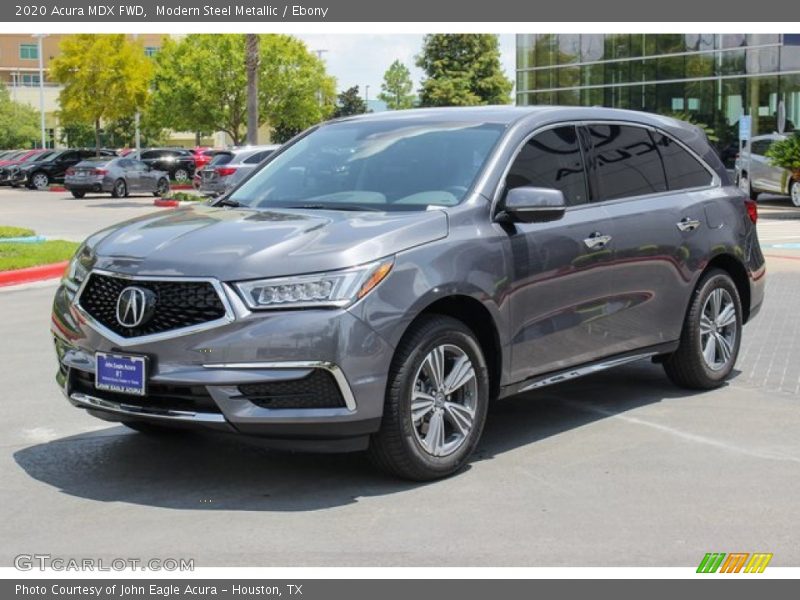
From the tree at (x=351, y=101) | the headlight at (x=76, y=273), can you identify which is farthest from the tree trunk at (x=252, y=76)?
the tree at (x=351, y=101)

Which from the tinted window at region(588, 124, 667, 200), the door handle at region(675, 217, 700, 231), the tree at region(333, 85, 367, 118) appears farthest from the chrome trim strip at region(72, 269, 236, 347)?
the tree at region(333, 85, 367, 118)

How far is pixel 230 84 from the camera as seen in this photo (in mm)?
52969

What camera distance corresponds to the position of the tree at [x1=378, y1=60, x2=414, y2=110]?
335ft

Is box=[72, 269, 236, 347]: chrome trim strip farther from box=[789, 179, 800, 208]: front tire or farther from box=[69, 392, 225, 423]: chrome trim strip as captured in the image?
box=[789, 179, 800, 208]: front tire

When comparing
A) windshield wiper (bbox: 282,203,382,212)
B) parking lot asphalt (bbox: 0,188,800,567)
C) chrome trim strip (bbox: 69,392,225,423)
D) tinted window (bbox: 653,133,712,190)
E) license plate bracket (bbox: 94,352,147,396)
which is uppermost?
tinted window (bbox: 653,133,712,190)

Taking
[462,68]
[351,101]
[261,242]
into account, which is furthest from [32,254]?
[351,101]

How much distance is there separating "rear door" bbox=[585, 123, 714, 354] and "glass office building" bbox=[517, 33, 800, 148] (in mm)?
28504

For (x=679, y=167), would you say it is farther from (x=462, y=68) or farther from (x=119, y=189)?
(x=462, y=68)

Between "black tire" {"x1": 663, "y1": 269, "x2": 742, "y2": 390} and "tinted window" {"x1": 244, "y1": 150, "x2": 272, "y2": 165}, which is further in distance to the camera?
"tinted window" {"x1": 244, "y1": 150, "x2": 272, "y2": 165}

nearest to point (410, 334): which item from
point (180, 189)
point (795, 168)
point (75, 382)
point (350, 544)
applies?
point (350, 544)

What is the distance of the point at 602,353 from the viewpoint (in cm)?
730

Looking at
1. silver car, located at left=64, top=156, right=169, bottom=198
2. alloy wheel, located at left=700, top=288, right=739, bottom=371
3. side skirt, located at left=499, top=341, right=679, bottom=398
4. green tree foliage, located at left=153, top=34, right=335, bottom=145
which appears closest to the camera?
side skirt, located at left=499, top=341, right=679, bottom=398

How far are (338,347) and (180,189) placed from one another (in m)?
41.8

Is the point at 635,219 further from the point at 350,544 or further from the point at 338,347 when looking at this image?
the point at 350,544
